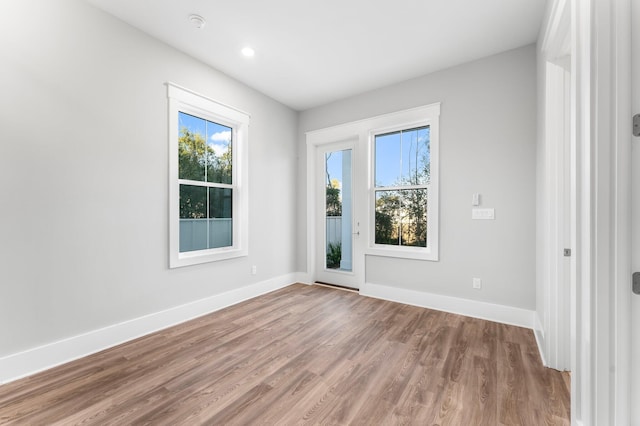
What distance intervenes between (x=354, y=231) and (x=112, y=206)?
9.64ft

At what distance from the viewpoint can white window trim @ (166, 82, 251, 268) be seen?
288 centimetres

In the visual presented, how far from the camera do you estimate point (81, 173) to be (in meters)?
2.26

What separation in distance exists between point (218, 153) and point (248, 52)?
49.1 inches

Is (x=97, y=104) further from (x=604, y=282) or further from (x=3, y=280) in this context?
(x=604, y=282)

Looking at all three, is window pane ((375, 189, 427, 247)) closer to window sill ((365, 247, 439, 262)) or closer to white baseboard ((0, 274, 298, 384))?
window sill ((365, 247, 439, 262))

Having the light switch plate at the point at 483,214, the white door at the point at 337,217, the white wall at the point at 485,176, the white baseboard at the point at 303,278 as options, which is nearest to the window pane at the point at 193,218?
the white baseboard at the point at 303,278

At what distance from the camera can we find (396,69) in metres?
3.31

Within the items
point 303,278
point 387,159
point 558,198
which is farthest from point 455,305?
point 303,278

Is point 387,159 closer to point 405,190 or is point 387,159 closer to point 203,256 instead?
point 405,190

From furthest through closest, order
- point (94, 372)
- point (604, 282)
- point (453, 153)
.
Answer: point (453, 153) → point (94, 372) → point (604, 282)

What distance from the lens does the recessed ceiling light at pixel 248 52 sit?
9.61 feet

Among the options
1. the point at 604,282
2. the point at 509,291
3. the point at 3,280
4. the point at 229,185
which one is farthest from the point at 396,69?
the point at 3,280

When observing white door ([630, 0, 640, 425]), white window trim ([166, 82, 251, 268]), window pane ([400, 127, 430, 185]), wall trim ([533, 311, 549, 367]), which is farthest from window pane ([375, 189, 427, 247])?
white door ([630, 0, 640, 425])

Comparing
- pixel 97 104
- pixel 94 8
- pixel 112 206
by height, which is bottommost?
pixel 112 206
